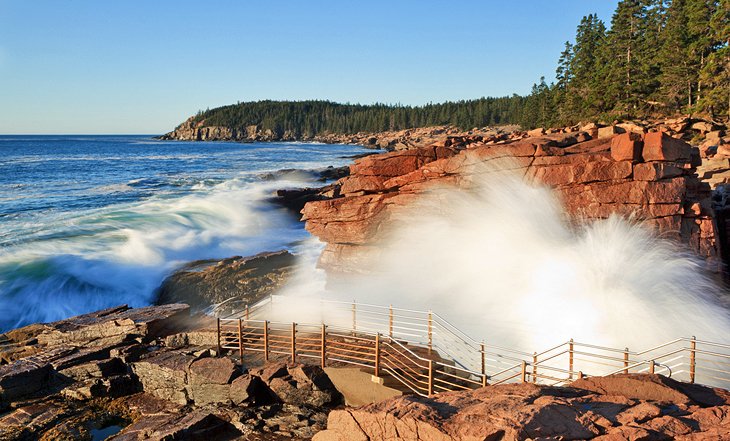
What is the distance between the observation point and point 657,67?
60.2 meters

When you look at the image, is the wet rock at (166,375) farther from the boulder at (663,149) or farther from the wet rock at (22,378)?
the boulder at (663,149)

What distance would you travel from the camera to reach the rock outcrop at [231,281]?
898 inches

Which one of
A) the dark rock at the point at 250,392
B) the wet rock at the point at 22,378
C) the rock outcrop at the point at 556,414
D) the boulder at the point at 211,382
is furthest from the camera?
the wet rock at the point at 22,378

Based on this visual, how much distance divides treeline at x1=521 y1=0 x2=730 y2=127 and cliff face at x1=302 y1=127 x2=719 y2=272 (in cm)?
3800

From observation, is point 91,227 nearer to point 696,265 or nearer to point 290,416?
point 290,416

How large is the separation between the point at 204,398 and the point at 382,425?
706cm

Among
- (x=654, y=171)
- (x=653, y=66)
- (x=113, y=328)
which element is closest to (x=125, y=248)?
Result: (x=113, y=328)

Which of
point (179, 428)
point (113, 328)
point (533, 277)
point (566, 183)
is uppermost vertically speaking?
point (566, 183)

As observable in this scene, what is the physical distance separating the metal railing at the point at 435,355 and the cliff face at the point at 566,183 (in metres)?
4.79

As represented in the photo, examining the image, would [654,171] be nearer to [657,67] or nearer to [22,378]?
[22,378]

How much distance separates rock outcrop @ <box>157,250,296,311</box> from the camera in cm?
2281

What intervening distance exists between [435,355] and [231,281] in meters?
13.6

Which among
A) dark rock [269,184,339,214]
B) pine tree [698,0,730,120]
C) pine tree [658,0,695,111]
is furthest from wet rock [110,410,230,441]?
pine tree [658,0,695,111]

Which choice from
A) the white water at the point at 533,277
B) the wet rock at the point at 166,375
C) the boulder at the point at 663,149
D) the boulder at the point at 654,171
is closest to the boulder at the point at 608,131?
the boulder at the point at 663,149
